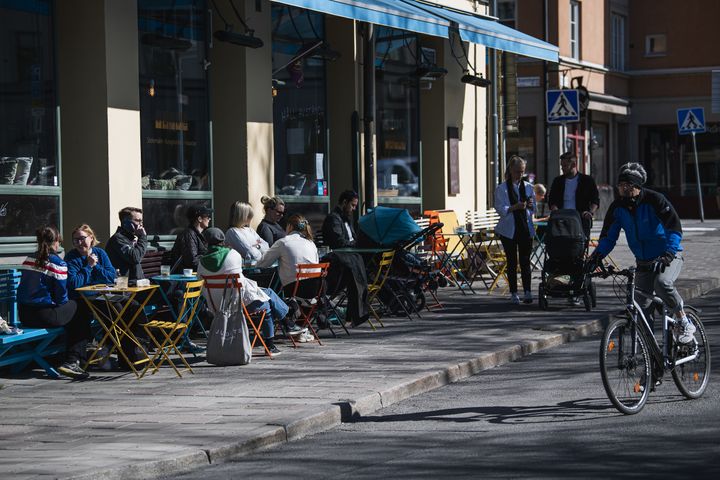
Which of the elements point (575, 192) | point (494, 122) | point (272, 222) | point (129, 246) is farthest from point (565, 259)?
point (494, 122)

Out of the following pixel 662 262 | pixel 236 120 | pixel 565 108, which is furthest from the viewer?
pixel 565 108

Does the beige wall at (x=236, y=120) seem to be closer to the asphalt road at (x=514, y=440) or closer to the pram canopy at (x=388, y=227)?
the pram canopy at (x=388, y=227)

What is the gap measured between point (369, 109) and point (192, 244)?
19.8 feet

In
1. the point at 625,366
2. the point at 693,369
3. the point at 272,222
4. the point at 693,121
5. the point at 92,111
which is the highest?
the point at 693,121

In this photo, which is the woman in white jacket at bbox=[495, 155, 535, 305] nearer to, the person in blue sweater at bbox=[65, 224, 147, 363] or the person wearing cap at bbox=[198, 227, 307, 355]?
the person wearing cap at bbox=[198, 227, 307, 355]

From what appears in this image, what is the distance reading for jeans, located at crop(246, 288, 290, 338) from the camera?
11391mm

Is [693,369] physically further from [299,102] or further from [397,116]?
[397,116]

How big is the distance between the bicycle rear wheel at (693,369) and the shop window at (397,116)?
10.4 metres

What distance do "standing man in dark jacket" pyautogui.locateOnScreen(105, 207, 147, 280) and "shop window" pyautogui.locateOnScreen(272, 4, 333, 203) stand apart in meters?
5.00

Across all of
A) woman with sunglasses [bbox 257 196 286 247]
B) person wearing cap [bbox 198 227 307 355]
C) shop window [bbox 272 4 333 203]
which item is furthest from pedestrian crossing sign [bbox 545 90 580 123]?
person wearing cap [bbox 198 227 307 355]

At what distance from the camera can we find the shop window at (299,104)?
55.6 ft

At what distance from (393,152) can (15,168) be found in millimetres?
8322

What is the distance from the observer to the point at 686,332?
30.6 feet

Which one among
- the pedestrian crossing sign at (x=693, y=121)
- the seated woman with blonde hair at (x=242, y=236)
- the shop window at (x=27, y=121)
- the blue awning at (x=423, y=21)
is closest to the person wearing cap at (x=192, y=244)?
the seated woman with blonde hair at (x=242, y=236)
